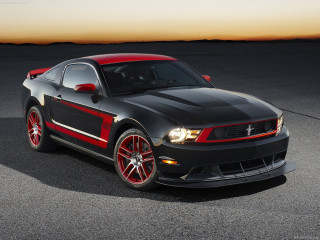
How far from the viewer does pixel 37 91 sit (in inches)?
324

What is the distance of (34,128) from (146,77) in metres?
2.22

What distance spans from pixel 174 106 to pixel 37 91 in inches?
118

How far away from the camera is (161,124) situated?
19.0ft

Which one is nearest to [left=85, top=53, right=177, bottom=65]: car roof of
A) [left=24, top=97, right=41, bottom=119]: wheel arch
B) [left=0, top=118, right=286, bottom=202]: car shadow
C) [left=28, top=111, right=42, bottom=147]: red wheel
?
[left=24, top=97, right=41, bottom=119]: wheel arch

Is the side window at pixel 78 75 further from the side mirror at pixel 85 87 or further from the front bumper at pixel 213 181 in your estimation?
the front bumper at pixel 213 181

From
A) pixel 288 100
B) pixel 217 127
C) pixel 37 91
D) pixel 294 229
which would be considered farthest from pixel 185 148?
pixel 288 100

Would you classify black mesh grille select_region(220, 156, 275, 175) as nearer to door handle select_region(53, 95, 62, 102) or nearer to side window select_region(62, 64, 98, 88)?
side window select_region(62, 64, 98, 88)

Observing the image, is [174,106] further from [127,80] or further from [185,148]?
[127,80]

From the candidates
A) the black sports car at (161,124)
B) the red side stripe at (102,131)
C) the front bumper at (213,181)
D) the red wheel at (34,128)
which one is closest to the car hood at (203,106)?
the black sports car at (161,124)

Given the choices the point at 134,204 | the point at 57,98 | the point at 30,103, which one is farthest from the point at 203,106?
the point at 30,103

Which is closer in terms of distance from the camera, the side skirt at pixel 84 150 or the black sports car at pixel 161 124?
the black sports car at pixel 161 124

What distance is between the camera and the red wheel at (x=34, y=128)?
836 cm

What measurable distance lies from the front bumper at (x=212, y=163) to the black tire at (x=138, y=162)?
0.57 feet

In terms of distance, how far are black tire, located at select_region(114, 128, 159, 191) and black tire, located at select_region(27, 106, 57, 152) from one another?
201 cm
